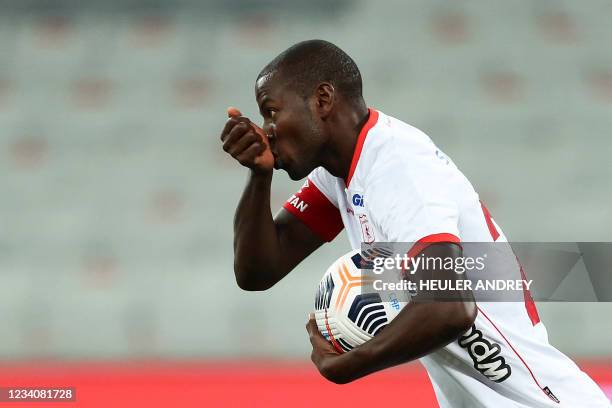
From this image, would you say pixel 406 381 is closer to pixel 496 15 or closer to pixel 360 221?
pixel 360 221

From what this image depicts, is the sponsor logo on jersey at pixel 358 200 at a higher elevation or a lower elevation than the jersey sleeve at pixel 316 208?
lower

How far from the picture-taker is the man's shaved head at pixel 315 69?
253 centimetres

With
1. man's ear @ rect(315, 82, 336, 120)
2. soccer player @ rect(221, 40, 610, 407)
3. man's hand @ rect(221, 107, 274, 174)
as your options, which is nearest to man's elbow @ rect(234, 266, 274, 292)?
soccer player @ rect(221, 40, 610, 407)

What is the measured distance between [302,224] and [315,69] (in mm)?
707

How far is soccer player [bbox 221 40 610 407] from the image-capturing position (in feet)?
7.24

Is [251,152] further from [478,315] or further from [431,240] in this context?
[478,315]

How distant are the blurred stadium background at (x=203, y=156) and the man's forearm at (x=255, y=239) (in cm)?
267

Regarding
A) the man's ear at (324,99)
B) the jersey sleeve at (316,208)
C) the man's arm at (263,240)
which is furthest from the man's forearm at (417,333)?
the jersey sleeve at (316,208)

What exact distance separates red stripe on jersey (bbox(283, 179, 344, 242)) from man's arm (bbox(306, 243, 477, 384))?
86 centimetres

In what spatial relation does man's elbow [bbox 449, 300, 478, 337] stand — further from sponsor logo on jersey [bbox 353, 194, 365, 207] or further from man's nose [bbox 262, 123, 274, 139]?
man's nose [bbox 262, 123, 274, 139]

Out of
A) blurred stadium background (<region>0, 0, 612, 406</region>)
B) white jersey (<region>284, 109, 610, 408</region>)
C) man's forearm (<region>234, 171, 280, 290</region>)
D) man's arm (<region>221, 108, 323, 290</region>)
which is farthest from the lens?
blurred stadium background (<region>0, 0, 612, 406</region>)

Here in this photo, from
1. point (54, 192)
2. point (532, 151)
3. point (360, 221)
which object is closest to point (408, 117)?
point (532, 151)

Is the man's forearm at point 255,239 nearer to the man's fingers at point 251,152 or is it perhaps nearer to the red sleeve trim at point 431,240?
the man's fingers at point 251,152

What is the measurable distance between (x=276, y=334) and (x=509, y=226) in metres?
2.13
